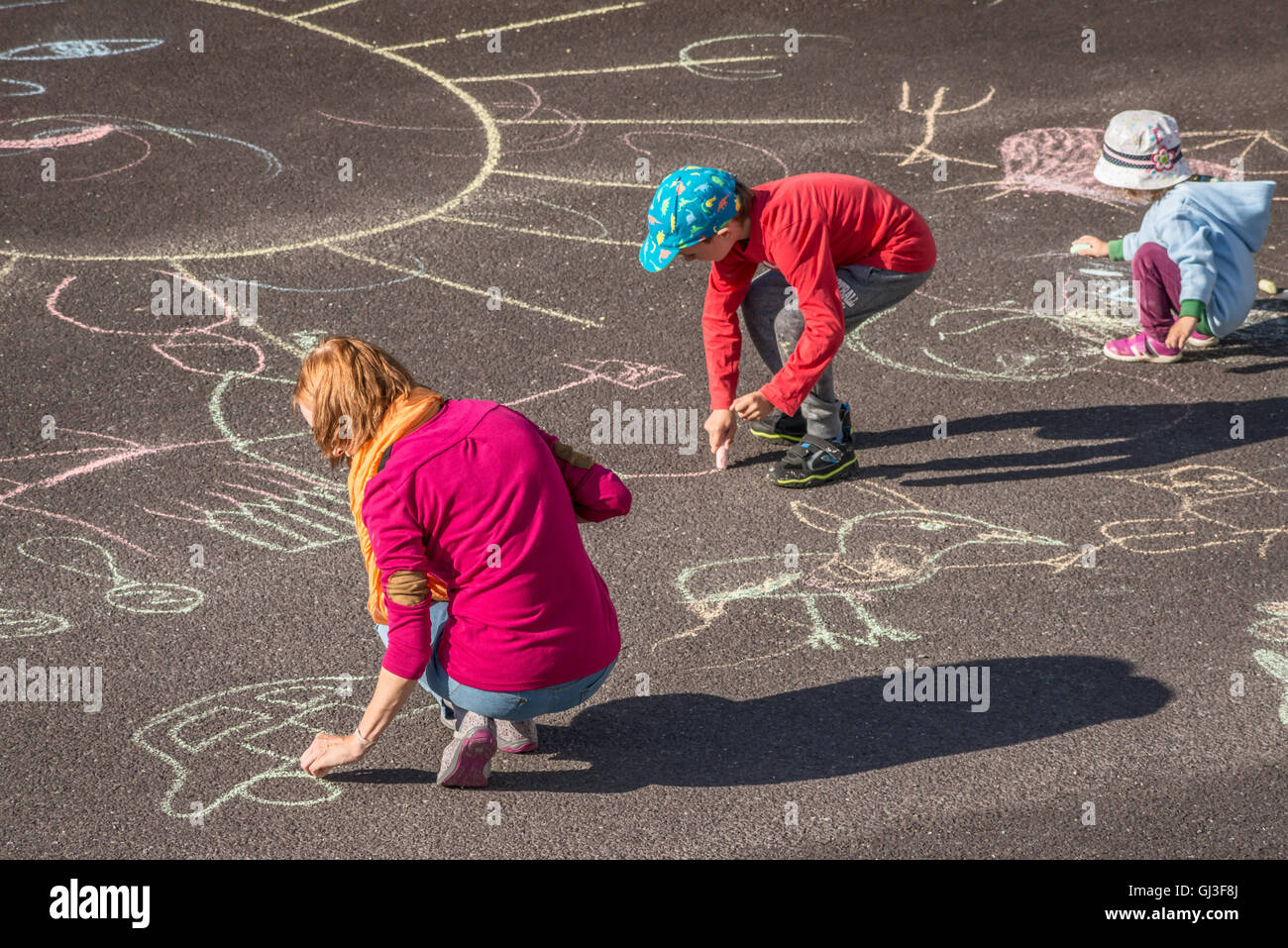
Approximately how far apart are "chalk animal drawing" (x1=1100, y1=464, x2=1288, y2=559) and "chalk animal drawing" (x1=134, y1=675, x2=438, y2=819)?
2.61 m

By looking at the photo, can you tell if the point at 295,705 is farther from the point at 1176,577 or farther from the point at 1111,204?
the point at 1111,204

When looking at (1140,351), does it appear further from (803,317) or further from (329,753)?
(329,753)

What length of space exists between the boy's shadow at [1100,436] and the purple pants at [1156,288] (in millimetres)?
444

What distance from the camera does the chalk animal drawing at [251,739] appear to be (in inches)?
147

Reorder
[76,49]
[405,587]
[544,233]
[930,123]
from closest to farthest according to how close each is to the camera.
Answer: [405,587] < [544,233] < [930,123] < [76,49]

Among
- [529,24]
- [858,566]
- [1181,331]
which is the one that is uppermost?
[529,24]

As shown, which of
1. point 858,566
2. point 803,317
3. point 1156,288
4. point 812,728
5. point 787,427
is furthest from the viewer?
point 1156,288

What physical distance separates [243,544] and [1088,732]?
291 cm

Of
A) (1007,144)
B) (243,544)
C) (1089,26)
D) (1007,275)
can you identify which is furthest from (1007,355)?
(1089,26)

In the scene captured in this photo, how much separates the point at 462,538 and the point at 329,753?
0.71 meters

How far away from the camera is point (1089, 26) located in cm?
956

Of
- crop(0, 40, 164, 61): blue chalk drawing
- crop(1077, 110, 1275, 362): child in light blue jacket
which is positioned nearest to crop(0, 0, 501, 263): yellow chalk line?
crop(0, 40, 164, 61): blue chalk drawing

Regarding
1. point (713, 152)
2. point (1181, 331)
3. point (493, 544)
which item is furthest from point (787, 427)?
point (713, 152)

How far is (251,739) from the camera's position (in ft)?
12.9
